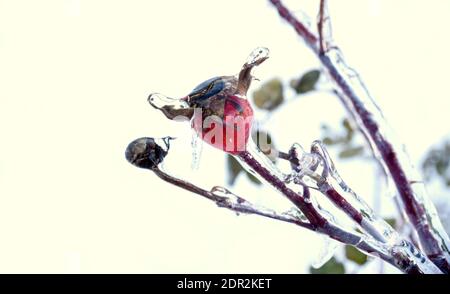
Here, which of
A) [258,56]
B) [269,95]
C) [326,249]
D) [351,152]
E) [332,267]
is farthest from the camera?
[351,152]

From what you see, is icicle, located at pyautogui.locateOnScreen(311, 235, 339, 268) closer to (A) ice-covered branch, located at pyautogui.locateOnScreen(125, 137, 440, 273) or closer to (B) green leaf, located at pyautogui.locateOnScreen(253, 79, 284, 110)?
(A) ice-covered branch, located at pyautogui.locateOnScreen(125, 137, 440, 273)

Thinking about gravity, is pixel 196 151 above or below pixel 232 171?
below

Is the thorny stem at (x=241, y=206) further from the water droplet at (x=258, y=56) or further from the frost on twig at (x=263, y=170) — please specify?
the water droplet at (x=258, y=56)

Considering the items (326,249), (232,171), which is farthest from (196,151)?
(232,171)

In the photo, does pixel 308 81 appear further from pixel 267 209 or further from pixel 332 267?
pixel 267 209

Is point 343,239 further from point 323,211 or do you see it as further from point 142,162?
point 142,162

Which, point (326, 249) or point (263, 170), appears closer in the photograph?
point (263, 170)
